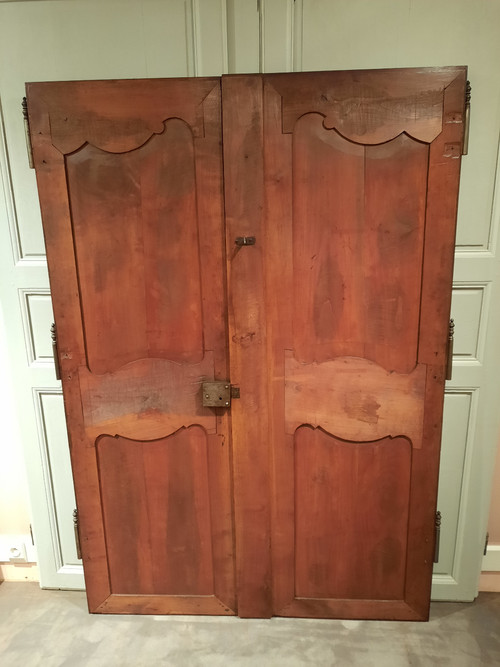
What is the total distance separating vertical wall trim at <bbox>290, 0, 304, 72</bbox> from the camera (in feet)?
5.35

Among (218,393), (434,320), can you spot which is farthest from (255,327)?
(434,320)

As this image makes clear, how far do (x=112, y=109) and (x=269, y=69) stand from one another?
1.72ft

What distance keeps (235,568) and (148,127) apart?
1.63 metres

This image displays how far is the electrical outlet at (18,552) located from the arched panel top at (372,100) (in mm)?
2031

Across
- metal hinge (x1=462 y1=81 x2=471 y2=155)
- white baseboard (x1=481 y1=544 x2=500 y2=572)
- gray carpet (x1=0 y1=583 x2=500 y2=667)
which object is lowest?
gray carpet (x1=0 y1=583 x2=500 y2=667)

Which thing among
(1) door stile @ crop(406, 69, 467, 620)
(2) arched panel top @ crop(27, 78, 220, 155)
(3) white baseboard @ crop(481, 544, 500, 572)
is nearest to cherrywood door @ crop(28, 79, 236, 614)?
(2) arched panel top @ crop(27, 78, 220, 155)

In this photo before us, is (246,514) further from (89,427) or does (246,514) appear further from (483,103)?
(483,103)

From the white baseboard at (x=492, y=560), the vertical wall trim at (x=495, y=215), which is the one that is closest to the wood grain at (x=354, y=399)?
the vertical wall trim at (x=495, y=215)

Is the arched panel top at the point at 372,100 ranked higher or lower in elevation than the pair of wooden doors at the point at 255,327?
higher

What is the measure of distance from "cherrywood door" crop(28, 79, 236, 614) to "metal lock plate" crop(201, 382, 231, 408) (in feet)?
0.13

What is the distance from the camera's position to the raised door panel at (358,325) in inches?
62.9

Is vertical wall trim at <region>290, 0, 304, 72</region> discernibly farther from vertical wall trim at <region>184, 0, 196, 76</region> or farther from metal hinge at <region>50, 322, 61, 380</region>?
metal hinge at <region>50, 322, 61, 380</region>

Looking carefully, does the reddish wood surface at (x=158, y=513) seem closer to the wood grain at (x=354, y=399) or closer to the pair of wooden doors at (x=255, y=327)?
the pair of wooden doors at (x=255, y=327)

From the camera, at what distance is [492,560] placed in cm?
214
